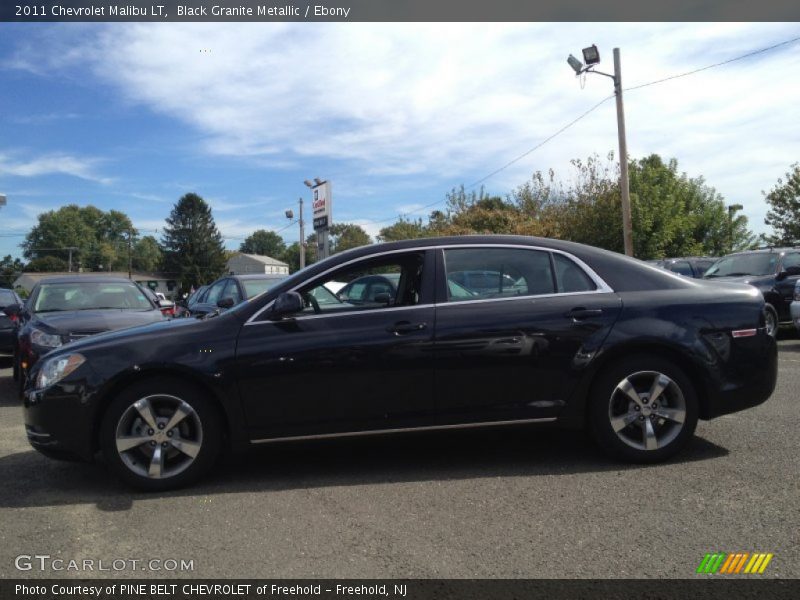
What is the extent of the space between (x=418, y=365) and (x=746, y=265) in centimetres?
1037

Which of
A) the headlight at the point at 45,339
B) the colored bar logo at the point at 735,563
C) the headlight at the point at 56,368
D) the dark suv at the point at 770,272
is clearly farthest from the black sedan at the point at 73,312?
the dark suv at the point at 770,272

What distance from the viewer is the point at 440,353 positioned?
434 centimetres

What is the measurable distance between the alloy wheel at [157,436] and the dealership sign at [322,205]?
19.2 meters

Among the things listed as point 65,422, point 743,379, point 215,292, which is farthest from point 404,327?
point 215,292

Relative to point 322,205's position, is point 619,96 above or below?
above

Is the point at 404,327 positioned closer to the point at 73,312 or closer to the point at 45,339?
the point at 45,339

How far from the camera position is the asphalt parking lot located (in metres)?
3.12

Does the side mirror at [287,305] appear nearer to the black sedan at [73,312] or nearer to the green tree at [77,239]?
the black sedan at [73,312]

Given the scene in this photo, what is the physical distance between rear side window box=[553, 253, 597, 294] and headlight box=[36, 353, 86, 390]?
3196 mm

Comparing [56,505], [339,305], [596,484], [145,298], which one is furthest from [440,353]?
→ [145,298]

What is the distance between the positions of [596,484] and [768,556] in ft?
3.82

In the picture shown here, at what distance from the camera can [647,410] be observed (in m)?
4.45

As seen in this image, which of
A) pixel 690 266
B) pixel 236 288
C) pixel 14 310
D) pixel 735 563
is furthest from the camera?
pixel 690 266

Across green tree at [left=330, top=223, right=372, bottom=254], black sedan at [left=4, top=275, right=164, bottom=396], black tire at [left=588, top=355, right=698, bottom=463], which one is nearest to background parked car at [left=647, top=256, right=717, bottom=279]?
black sedan at [left=4, top=275, right=164, bottom=396]
